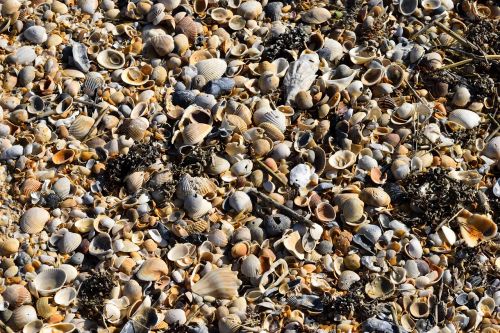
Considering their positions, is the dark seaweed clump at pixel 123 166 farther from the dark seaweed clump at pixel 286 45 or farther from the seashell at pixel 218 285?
the dark seaweed clump at pixel 286 45

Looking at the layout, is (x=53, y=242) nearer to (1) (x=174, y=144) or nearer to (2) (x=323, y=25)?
(1) (x=174, y=144)

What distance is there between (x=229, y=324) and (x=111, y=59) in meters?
1.50

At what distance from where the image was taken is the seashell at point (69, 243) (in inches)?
119

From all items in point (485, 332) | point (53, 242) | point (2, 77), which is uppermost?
point (2, 77)

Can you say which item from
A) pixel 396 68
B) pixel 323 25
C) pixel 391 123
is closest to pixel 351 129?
pixel 391 123

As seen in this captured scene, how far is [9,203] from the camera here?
Answer: 123 inches

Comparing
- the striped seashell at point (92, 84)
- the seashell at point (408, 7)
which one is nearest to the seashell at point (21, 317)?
the striped seashell at point (92, 84)

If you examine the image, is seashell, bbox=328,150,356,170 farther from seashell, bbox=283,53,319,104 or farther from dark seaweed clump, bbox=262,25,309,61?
dark seaweed clump, bbox=262,25,309,61

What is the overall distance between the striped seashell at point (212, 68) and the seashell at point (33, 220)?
1015 mm

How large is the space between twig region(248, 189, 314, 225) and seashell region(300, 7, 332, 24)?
1081mm

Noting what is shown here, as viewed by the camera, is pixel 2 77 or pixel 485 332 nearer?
pixel 485 332

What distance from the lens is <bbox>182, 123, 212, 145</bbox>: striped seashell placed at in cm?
328

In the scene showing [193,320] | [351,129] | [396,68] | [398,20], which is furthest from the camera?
[398,20]

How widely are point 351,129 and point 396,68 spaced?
466 millimetres
